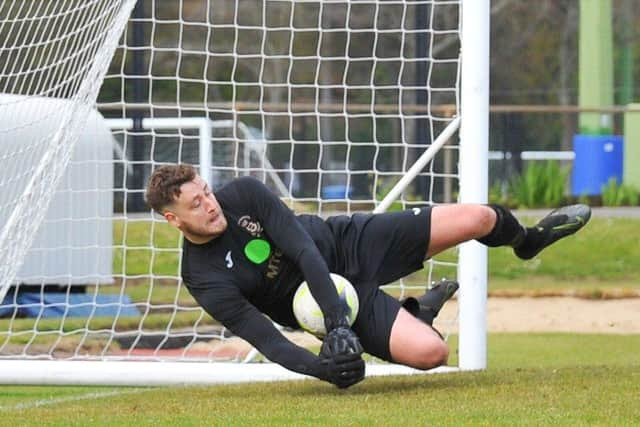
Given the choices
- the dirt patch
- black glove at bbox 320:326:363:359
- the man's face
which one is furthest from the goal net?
black glove at bbox 320:326:363:359

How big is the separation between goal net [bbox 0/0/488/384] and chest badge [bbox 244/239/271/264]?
74.0 inches

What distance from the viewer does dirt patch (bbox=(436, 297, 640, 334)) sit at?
49.4 feet

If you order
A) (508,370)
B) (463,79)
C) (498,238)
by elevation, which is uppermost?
(463,79)

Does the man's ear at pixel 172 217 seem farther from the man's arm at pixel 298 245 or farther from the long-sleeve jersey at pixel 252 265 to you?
the man's arm at pixel 298 245

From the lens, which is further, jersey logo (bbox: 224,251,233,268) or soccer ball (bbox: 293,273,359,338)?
jersey logo (bbox: 224,251,233,268)

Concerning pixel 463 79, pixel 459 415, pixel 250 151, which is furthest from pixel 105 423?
pixel 250 151

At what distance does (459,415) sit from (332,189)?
15.3 meters

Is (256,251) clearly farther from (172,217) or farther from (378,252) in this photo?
(378,252)

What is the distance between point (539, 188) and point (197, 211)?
14.1m

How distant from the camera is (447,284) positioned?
348 inches

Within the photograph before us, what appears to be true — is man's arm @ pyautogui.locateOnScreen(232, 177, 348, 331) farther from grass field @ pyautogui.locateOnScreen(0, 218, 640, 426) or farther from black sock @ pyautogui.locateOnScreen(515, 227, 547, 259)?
black sock @ pyautogui.locateOnScreen(515, 227, 547, 259)

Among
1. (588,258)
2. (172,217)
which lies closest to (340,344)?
(172,217)

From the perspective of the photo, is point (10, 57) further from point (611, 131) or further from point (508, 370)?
point (611, 131)

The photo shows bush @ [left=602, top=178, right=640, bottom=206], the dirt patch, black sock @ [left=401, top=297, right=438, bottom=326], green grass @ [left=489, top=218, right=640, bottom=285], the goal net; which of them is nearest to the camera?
black sock @ [left=401, top=297, right=438, bottom=326]
